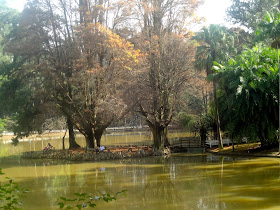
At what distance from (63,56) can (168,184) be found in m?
17.2

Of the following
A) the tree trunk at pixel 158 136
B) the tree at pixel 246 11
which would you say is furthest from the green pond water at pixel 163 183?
the tree at pixel 246 11

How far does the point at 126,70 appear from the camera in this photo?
26156 mm

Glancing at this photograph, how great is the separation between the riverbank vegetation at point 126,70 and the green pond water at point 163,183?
5482mm

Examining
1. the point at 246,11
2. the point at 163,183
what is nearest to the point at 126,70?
the point at 163,183

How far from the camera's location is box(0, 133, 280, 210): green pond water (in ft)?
35.7

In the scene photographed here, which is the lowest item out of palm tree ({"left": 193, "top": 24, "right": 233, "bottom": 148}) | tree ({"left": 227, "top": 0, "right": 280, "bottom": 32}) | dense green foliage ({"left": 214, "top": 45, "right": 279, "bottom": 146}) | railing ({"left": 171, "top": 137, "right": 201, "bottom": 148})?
railing ({"left": 171, "top": 137, "right": 201, "bottom": 148})

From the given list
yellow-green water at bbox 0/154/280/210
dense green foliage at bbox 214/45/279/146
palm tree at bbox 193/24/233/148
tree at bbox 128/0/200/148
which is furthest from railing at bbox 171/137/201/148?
yellow-green water at bbox 0/154/280/210

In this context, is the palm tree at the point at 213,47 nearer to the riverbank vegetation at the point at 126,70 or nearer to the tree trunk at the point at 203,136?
the riverbank vegetation at the point at 126,70

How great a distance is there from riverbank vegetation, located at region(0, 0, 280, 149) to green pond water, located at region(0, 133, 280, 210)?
5.48m

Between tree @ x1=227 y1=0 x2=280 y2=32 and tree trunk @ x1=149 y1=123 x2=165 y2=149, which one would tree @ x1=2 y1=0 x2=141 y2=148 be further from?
tree @ x1=227 y1=0 x2=280 y2=32

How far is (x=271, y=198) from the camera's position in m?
10.7

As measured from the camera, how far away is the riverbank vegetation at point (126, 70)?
2373 cm

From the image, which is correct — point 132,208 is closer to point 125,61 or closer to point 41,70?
point 125,61

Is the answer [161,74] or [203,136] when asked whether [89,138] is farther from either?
[203,136]
